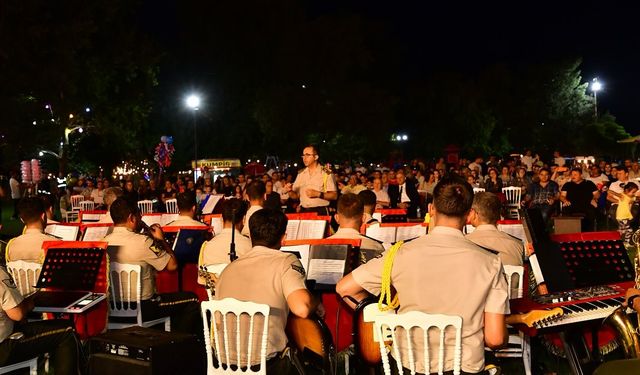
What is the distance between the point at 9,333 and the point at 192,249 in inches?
143

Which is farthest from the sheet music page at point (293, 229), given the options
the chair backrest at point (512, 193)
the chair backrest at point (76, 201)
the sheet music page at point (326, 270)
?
the chair backrest at point (76, 201)

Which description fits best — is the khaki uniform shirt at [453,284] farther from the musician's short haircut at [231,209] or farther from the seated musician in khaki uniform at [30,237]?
the seated musician in khaki uniform at [30,237]

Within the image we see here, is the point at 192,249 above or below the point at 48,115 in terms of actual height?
below

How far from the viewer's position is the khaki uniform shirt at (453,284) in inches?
166

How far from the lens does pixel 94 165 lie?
5044 centimetres

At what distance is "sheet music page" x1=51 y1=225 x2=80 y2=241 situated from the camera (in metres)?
9.86

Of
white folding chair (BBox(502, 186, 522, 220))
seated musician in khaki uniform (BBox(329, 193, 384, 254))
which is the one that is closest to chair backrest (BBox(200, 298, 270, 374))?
seated musician in khaki uniform (BBox(329, 193, 384, 254))

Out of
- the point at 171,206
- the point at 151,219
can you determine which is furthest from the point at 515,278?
the point at 171,206

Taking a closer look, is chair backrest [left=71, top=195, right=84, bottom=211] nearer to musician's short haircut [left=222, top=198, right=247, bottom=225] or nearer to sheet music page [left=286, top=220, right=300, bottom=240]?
sheet music page [left=286, top=220, right=300, bottom=240]

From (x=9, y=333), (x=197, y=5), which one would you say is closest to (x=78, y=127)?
(x=197, y=5)

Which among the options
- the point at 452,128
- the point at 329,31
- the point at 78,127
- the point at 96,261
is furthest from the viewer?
the point at 452,128

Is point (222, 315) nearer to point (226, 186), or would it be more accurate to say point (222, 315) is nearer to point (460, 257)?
point (460, 257)

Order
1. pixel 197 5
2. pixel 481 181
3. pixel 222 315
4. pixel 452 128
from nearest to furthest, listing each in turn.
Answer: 1. pixel 222 315
2. pixel 481 181
3. pixel 197 5
4. pixel 452 128

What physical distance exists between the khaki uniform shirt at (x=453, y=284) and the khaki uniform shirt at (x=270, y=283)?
0.94 meters
